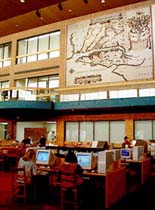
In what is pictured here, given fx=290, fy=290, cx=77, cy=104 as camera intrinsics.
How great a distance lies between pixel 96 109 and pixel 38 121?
5.34 meters

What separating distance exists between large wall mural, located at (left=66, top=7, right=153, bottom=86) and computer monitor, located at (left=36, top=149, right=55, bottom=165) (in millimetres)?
9703

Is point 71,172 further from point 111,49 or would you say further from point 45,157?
point 111,49

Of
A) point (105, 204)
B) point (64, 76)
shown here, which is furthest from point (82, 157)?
point (64, 76)

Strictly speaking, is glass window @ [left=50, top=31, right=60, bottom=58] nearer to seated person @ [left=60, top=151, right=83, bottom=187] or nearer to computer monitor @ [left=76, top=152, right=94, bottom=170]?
computer monitor @ [left=76, top=152, right=94, bottom=170]

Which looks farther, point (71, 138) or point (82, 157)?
point (71, 138)

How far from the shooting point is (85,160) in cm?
696

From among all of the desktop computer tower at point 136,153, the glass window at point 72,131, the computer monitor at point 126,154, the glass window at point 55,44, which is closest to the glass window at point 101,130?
the glass window at point 72,131

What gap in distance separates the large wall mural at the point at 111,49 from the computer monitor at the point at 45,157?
31.8 ft

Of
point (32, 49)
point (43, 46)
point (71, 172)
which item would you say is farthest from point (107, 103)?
point (71, 172)

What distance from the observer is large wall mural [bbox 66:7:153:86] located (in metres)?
16.2

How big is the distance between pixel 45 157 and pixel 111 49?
1094 cm

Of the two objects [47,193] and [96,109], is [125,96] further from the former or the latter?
[47,193]

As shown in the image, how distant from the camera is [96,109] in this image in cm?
1630

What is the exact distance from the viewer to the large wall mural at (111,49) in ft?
53.0
